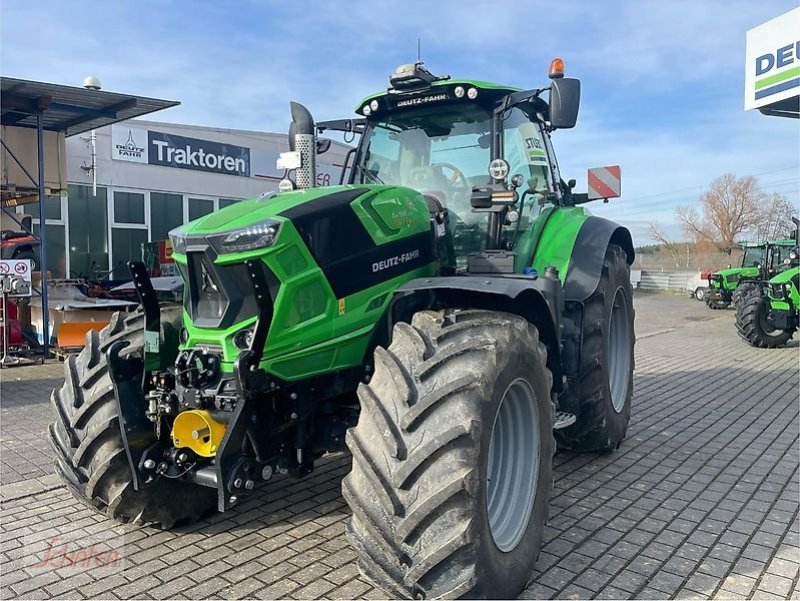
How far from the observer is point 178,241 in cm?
323

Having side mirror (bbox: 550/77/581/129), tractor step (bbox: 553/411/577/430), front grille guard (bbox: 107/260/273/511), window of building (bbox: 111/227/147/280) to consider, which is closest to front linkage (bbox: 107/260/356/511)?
front grille guard (bbox: 107/260/273/511)

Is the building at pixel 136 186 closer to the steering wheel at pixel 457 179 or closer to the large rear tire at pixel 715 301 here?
the steering wheel at pixel 457 179

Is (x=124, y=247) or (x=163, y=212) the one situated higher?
(x=163, y=212)

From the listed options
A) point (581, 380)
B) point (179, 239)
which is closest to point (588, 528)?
point (581, 380)

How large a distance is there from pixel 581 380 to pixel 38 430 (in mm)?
4891

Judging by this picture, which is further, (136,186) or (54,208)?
(136,186)

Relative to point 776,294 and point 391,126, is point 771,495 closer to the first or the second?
point 391,126

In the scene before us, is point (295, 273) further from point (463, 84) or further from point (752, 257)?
point (752, 257)

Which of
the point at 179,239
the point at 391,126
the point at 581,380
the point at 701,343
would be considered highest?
the point at 391,126

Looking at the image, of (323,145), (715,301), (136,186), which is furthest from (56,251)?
(715,301)

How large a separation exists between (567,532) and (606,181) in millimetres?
4176

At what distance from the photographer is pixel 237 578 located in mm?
3240

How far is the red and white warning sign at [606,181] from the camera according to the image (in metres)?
6.57

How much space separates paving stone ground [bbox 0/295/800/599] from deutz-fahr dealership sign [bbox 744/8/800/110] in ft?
37.3
